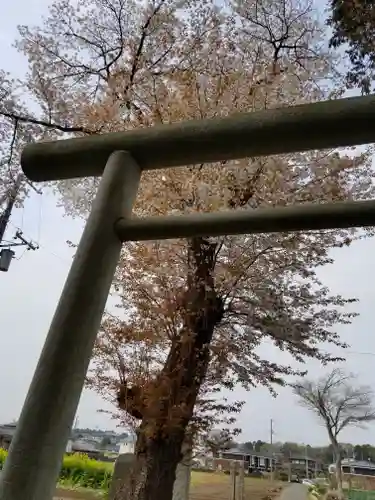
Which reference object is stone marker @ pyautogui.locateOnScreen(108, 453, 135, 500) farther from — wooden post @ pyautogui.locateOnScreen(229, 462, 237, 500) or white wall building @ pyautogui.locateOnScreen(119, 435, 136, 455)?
wooden post @ pyautogui.locateOnScreen(229, 462, 237, 500)

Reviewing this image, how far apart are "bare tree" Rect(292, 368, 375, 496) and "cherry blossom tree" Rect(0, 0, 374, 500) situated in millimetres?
115

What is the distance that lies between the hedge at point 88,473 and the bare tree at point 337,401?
3.28 ft

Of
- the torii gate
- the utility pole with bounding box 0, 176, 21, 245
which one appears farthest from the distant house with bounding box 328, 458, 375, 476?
the utility pole with bounding box 0, 176, 21, 245

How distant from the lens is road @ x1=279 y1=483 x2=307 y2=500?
1.87 m

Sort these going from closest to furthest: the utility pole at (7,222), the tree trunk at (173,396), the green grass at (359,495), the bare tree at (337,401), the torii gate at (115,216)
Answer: the torii gate at (115,216), the green grass at (359,495), the tree trunk at (173,396), the bare tree at (337,401), the utility pole at (7,222)

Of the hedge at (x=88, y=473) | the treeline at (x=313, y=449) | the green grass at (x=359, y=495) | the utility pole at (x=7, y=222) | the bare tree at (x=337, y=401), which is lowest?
the hedge at (x=88, y=473)

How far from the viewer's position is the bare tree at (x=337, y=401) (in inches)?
79.1

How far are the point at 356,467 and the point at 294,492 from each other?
0.98 ft

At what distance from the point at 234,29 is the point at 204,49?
10.2 inches

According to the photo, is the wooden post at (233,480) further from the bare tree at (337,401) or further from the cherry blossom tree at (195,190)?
→ the bare tree at (337,401)

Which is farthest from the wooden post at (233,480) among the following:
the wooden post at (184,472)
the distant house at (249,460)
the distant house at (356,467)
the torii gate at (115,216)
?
the torii gate at (115,216)

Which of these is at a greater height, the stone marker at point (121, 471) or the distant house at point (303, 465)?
the distant house at point (303, 465)

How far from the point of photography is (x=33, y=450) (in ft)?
2.05

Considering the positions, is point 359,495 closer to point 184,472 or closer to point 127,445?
point 184,472
